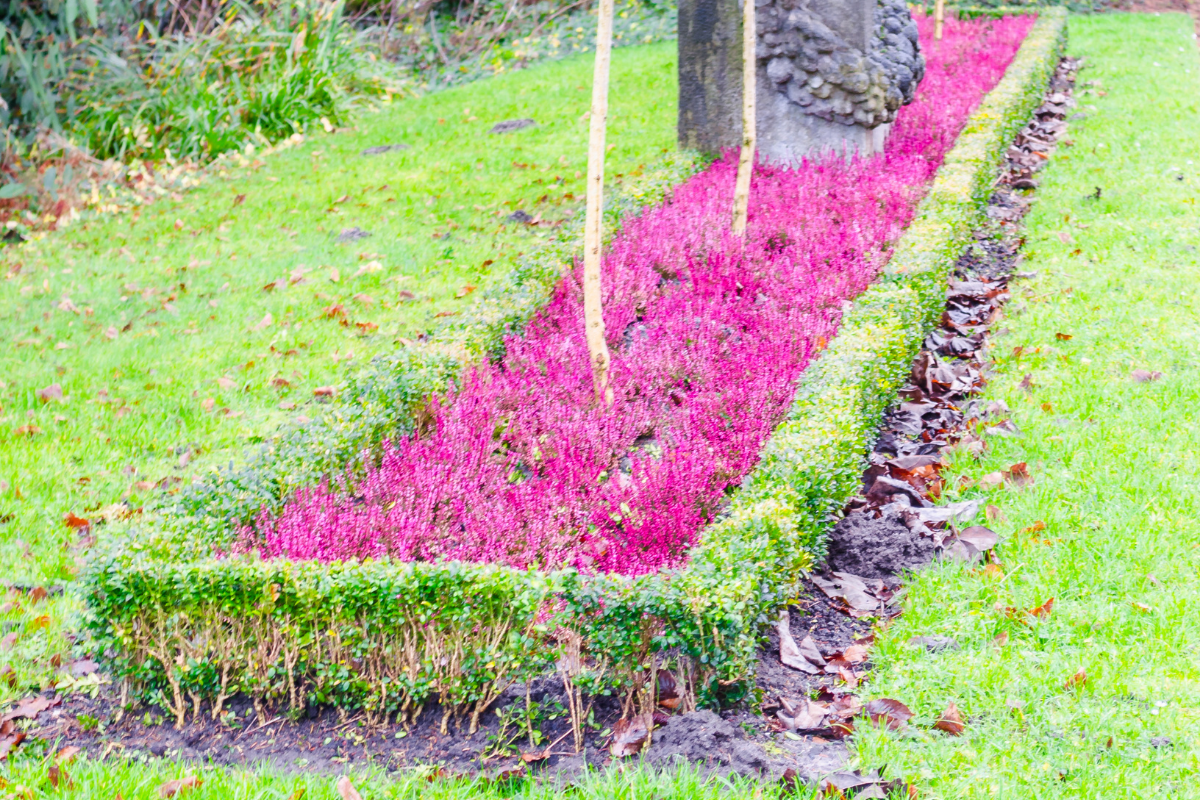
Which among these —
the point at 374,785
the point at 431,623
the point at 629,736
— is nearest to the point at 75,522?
the point at 431,623

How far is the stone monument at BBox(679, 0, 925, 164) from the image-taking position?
339 inches

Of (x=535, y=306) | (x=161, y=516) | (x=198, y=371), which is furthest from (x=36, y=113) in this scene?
(x=161, y=516)

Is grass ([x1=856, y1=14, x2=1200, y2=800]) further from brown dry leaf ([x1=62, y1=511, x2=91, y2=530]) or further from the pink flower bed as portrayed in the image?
brown dry leaf ([x1=62, y1=511, x2=91, y2=530])

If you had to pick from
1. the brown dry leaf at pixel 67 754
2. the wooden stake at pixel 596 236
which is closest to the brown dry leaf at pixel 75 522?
the brown dry leaf at pixel 67 754

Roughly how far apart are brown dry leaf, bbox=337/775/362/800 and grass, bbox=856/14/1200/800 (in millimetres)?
1465

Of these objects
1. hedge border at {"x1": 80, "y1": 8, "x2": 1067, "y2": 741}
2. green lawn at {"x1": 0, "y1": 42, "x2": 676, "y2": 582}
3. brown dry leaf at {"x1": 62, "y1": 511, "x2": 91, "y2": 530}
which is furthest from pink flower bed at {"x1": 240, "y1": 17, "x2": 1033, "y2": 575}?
brown dry leaf at {"x1": 62, "y1": 511, "x2": 91, "y2": 530}

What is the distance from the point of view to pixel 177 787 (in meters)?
2.84

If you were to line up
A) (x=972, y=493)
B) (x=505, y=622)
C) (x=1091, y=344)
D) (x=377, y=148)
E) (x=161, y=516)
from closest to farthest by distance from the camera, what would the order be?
(x=505, y=622), (x=161, y=516), (x=972, y=493), (x=1091, y=344), (x=377, y=148)

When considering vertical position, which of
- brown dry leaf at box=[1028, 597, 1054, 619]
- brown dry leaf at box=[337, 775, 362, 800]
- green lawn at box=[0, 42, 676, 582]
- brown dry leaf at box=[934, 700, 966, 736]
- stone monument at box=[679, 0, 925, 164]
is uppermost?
stone monument at box=[679, 0, 925, 164]

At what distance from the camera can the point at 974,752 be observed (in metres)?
2.94

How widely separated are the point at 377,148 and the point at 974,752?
10.4 meters

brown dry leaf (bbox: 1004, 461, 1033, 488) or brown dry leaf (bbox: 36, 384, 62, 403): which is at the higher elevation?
brown dry leaf (bbox: 1004, 461, 1033, 488)

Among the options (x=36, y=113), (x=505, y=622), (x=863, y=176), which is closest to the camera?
(x=505, y=622)

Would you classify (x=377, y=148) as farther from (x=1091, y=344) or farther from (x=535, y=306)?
(x=1091, y=344)
